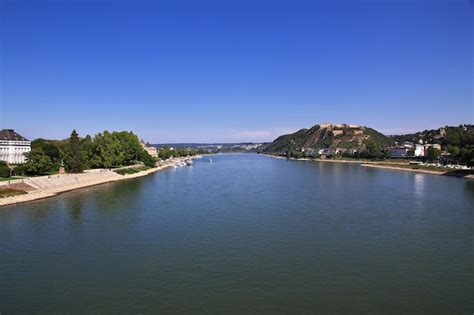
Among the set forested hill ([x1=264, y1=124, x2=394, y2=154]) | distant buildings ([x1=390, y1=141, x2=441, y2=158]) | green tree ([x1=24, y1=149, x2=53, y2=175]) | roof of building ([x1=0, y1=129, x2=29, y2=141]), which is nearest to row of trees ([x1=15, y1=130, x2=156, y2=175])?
green tree ([x1=24, y1=149, x2=53, y2=175])

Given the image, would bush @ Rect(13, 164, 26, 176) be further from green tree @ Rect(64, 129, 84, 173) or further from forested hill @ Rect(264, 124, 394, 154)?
forested hill @ Rect(264, 124, 394, 154)

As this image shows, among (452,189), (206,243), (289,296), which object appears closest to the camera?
(289,296)

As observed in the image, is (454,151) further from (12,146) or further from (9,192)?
(12,146)

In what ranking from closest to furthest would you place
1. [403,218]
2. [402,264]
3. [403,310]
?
[403,310] → [402,264] → [403,218]

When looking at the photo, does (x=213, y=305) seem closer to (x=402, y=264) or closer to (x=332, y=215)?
(x=402, y=264)

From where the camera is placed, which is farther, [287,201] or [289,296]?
[287,201]

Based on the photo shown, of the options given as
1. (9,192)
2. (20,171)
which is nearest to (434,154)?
(20,171)

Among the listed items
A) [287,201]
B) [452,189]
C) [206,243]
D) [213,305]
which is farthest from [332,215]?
[452,189]

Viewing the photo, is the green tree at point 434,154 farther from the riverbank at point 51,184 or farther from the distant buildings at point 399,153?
the riverbank at point 51,184

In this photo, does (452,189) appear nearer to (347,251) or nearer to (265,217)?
(265,217)
